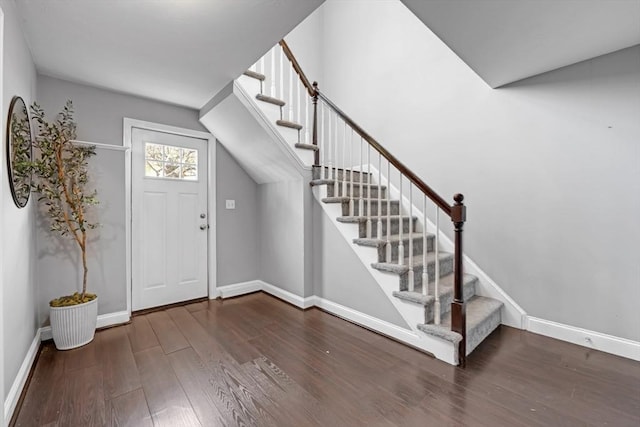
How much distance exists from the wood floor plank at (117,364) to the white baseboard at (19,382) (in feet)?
1.24

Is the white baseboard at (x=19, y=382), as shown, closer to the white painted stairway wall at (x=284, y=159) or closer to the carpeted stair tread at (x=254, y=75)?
the white painted stairway wall at (x=284, y=159)

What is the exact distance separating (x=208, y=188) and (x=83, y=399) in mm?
2186

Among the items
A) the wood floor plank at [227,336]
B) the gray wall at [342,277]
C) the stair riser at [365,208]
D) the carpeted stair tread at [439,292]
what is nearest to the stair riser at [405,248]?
the gray wall at [342,277]

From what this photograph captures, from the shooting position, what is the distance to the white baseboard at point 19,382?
1.42m

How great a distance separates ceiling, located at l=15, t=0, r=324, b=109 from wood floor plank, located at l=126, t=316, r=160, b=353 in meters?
2.18

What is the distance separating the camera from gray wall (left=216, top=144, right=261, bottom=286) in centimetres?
343

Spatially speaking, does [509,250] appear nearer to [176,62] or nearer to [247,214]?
[247,214]

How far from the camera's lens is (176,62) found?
222cm

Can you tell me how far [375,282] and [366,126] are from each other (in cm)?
214

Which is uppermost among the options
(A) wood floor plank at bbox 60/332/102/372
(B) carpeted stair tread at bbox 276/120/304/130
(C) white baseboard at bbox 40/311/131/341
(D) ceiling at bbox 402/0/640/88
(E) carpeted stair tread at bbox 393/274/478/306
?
(D) ceiling at bbox 402/0/640/88

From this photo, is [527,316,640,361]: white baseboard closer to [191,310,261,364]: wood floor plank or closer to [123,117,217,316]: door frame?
[191,310,261,364]: wood floor plank

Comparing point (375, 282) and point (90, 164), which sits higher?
point (90, 164)

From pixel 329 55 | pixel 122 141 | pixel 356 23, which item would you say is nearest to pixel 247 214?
pixel 122 141

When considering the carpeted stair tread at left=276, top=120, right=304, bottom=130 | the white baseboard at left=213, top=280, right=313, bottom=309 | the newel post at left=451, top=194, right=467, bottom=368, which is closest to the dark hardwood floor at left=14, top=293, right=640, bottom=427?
the newel post at left=451, top=194, right=467, bottom=368
